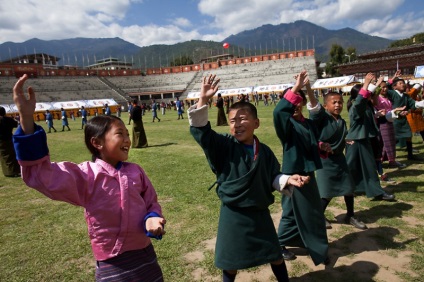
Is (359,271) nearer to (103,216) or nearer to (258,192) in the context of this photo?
(258,192)

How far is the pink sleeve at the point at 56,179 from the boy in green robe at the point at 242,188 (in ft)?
2.93

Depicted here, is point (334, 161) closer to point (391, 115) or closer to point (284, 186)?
point (284, 186)

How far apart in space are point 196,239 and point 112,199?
2.25m

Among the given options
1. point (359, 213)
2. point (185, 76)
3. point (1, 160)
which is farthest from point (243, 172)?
point (185, 76)

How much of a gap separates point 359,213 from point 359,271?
1571 millimetres

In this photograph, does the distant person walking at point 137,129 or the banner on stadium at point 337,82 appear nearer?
the distant person walking at point 137,129

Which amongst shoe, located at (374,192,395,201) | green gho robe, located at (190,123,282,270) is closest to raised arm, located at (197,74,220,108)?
green gho robe, located at (190,123,282,270)

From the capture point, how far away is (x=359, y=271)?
297 cm

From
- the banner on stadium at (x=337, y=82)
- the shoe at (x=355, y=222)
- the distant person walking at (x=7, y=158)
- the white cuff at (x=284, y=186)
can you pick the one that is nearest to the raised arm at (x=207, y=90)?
the white cuff at (x=284, y=186)

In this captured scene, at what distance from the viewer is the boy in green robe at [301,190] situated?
2904mm

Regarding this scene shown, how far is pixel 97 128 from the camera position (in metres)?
1.90

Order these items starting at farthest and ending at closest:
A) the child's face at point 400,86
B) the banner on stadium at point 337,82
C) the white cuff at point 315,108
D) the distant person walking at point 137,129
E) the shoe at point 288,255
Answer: the banner on stadium at point 337,82 < the distant person walking at point 137,129 < the child's face at point 400,86 < the white cuff at point 315,108 < the shoe at point 288,255

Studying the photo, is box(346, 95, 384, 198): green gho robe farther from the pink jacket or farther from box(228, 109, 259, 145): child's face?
the pink jacket

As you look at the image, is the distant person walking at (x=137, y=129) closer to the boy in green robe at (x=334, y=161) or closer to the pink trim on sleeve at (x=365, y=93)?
the boy in green robe at (x=334, y=161)
